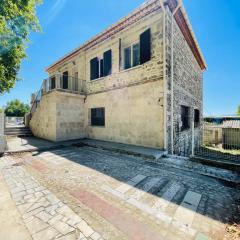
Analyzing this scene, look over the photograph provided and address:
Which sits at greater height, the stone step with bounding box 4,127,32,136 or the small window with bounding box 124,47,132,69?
the small window with bounding box 124,47,132,69

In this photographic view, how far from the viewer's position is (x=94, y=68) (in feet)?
35.6

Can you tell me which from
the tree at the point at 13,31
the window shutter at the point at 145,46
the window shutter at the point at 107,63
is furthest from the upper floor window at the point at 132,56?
the tree at the point at 13,31

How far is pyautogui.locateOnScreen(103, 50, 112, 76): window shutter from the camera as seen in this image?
955 centimetres

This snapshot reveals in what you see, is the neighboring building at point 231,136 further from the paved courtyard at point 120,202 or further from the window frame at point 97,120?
the paved courtyard at point 120,202

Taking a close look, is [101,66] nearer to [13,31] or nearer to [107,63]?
[107,63]

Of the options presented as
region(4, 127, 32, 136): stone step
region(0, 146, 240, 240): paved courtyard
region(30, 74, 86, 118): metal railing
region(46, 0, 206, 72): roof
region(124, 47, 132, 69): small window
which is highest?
region(46, 0, 206, 72): roof

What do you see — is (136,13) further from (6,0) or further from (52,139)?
(52,139)

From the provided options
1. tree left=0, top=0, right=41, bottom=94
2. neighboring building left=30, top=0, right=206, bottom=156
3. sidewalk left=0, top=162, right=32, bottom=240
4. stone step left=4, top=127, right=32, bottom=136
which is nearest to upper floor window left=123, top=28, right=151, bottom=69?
neighboring building left=30, top=0, right=206, bottom=156

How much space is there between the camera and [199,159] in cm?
560

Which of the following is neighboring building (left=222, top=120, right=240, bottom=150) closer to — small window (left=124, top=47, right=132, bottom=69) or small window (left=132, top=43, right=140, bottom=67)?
small window (left=132, top=43, right=140, bottom=67)

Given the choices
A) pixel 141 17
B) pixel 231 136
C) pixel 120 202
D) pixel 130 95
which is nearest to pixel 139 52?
pixel 141 17

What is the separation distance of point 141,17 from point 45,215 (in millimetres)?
9046

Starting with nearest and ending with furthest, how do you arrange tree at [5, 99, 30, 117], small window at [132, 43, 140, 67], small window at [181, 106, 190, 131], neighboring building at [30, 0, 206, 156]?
neighboring building at [30, 0, 206, 156], small window at [132, 43, 140, 67], small window at [181, 106, 190, 131], tree at [5, 99, 30, 117]

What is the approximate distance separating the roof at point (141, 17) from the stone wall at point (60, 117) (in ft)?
13.2
